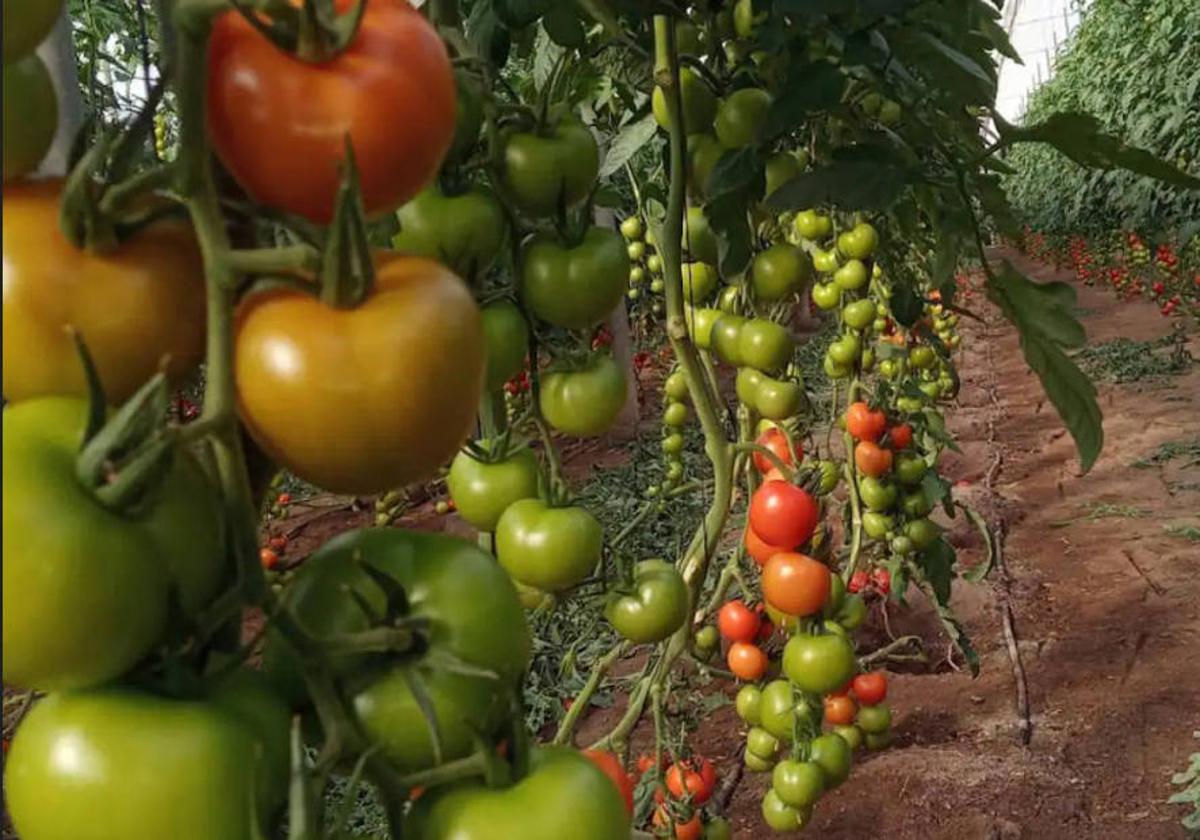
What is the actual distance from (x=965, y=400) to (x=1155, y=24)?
243 cm

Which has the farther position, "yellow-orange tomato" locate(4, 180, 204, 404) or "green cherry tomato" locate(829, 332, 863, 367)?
"green cherry tomato" locate(829, 332, 863, 367)

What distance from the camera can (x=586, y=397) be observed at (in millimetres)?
779

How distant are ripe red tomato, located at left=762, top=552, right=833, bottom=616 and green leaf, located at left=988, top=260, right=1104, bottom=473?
606 mm

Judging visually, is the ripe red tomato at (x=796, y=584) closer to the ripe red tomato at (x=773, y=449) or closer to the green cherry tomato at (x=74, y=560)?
the ripe red tomato at (x=773, y=449)

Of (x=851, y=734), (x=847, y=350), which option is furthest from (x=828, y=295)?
(x=851, y=734)

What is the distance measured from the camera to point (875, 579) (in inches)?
109

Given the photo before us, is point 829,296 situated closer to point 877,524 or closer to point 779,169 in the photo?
point 877,524

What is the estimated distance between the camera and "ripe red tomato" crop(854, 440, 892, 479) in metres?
2.11

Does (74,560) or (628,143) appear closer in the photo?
(74,560)

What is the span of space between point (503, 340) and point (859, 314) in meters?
1.44

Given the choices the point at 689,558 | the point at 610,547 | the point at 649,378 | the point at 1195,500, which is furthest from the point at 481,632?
the point at 649,378

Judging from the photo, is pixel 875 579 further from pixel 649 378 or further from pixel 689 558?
pixel 649 378

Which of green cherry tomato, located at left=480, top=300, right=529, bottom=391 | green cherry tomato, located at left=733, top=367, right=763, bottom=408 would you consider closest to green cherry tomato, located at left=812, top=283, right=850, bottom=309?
green cherry tomato, located at left=733, top=367, right=763, bottom=408

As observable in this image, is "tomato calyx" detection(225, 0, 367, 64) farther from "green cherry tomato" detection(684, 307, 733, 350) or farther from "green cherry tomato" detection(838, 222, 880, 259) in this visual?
"green cherry tomato" detection(838, 222, 880, 259)
